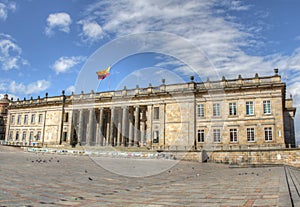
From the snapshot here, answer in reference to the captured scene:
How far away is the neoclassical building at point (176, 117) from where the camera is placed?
3431 cm

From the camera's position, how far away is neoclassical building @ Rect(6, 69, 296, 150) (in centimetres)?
3431

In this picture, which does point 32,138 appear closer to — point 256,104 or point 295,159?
point 256,104

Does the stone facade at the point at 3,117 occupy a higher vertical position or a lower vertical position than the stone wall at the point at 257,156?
higher

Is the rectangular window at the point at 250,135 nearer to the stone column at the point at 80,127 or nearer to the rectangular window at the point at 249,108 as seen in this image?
the rectangular window at the point at 249,108

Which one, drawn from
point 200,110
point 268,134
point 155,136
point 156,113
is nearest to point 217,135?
point 200,110

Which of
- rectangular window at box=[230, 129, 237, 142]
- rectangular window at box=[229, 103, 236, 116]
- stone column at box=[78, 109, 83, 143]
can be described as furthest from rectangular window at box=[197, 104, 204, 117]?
stone column at box=[78, 109, 83, 143]

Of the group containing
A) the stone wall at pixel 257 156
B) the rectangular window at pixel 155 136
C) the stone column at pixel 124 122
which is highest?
the stone column at pixel 124 122

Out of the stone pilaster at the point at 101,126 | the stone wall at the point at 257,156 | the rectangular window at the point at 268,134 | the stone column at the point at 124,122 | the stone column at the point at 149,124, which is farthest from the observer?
the stone pilaster at the point at 101,126

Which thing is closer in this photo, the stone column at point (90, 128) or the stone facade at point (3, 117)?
the stone column at point (90, 128)

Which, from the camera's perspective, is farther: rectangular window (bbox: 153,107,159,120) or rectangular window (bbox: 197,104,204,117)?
rectangular window (bbox: 153,107,159,120)

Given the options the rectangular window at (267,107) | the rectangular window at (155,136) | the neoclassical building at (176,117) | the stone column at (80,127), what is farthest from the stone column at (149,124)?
the rectangular window at (267,107)

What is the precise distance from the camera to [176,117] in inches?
1574

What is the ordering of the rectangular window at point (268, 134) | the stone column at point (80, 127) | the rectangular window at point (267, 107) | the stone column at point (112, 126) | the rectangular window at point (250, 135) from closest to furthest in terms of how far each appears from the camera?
the rectangular window at point (268, 134)
the rectangular window at point (267, 107)
the rectangular window at point (250, 135)
the stone column at point (112, 126)
the stone column at point (80, 127)

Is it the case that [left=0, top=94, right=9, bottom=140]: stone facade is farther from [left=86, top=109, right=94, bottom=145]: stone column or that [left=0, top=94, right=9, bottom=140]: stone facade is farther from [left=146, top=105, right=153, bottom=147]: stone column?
[left=146, top=105, right=153, bottom=147]: stone column
